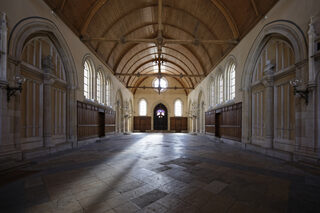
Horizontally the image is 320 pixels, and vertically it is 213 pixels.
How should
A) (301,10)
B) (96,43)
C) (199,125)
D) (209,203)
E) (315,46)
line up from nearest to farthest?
(209,203) → (315,46) → (301,10) → (96,43) → (199,125)

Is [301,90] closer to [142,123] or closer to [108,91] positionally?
[108,91]

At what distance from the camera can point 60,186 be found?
11.0 ft

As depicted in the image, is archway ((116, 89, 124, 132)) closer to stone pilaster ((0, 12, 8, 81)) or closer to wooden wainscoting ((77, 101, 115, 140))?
wooden wainscoting ((77, 101, 115, 140))

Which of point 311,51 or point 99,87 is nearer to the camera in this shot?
point 311,51

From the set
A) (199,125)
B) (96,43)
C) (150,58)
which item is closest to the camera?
(96,43)

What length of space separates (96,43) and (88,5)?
9.29ft

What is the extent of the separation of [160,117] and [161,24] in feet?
63.0

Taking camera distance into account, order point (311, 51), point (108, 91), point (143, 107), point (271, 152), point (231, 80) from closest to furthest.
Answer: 1. point (311, 51)
2. point (271, 152)
3. point (231, 80)
4. point (108, 91)
5. point (143, 107)

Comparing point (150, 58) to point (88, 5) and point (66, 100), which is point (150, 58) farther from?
point (66, 100)

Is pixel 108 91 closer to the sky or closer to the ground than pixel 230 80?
closer to the ground

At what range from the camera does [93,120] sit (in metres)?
11.4

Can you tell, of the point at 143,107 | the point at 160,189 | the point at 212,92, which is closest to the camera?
the point at 160,189

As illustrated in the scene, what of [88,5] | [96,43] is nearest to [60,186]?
[88,5]

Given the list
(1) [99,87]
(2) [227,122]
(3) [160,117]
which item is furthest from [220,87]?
(3) [160,117]
